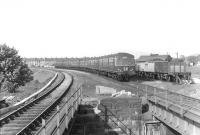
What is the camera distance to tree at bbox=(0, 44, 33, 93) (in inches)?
1221

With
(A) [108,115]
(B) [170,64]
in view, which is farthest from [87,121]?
(B) [170,64]

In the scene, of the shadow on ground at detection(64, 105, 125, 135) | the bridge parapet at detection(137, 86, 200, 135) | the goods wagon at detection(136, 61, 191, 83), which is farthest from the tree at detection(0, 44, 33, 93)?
the goods wagon at detection(136, 61, 191, 83)

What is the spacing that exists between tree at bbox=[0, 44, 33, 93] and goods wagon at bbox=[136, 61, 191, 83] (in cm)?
2069

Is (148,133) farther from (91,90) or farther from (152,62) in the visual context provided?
(152,62)

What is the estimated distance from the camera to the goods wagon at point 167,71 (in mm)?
35812

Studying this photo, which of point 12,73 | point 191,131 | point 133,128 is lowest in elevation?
point 133,128

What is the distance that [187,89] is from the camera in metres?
28.3

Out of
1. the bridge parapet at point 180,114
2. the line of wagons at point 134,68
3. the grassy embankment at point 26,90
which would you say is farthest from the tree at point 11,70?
the bridge parapet at point 180,114

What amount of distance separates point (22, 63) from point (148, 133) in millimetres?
24877

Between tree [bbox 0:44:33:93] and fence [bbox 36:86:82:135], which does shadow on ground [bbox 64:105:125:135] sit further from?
tree [bbox 0:44:33:93]

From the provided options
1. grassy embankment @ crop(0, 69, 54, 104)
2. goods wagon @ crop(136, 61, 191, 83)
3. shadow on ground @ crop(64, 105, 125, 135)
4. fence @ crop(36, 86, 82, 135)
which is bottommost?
shadow on ground @ crop(64, 105, 125, 135)

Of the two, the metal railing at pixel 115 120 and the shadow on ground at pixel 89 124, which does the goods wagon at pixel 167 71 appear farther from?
the shadow on ground at pixel 89 124

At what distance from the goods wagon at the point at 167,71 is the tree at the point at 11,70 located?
20.7 m

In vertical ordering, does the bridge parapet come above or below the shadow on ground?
above
